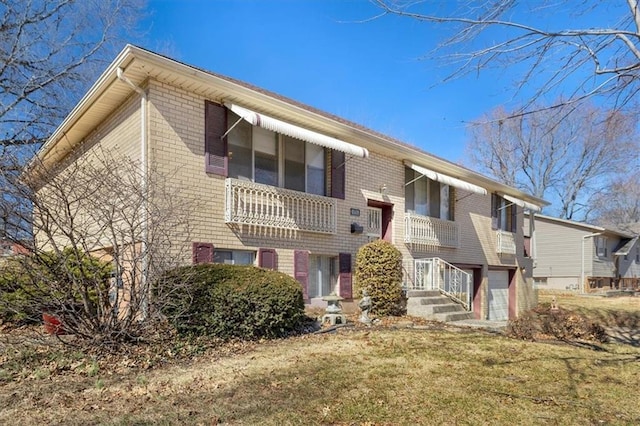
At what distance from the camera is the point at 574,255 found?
29.8 meters

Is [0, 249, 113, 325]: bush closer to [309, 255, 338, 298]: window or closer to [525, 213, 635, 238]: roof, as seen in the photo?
[309, 255, 338, 298]: window

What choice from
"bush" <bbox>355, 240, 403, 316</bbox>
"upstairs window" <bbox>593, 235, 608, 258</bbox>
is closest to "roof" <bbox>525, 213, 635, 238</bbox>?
"upstairs window" <bbox>593, 235, 608, 258</bbox>

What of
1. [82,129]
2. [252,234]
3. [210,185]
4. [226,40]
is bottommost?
[252,234]

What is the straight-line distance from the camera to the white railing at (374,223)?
12102mm

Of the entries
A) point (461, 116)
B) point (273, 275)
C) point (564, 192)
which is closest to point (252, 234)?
point (273, 275)

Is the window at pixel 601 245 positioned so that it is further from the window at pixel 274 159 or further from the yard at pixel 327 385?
the yard at pixel 327 385

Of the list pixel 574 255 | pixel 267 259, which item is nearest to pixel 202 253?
pixel 267 259

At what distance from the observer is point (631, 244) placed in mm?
34188

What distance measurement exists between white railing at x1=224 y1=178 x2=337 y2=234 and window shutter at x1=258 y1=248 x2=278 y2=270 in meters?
0.56

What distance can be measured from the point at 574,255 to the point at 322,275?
25.8m

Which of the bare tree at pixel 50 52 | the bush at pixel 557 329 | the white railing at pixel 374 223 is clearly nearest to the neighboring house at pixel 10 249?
the bush at pixel 557 329

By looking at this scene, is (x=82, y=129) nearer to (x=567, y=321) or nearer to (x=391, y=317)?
(x=391, y=317)

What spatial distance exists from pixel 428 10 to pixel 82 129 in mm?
8877

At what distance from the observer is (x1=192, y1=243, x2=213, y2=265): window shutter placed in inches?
321
